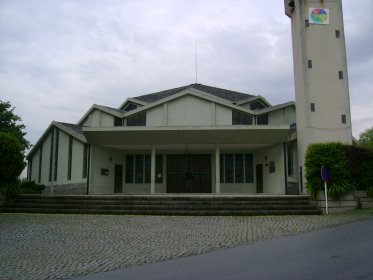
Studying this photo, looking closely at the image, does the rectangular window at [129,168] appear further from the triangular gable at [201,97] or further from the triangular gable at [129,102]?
the triangular gable at [129,102]

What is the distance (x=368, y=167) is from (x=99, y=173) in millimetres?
14285

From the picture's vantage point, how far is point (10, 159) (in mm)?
16703

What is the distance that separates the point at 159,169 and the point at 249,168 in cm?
560

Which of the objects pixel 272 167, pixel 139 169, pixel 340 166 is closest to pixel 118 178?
pixel 139 169

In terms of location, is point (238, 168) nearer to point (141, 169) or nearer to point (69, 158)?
point (141, 169)

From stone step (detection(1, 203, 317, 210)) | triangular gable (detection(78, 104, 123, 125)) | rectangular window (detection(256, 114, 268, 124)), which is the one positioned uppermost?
triangular gable (detection(78, 104, 123, 125))

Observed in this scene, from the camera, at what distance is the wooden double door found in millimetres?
24438

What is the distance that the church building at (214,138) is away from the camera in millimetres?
20359

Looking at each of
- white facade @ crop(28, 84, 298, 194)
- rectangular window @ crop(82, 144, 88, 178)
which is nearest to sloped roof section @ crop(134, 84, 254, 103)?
white facade @ crop(28, 84, 298, 194)

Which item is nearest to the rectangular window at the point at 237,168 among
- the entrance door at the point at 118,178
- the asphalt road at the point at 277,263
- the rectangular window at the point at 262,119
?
the rectangular window at the point at 262,119

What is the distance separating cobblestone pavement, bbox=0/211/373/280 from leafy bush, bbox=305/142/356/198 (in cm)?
161

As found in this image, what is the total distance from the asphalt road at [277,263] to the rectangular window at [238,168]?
50.1ft

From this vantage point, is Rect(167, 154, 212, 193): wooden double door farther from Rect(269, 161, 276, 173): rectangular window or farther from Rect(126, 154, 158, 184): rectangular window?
Rect(269, 161, 276, 173): rectangular window

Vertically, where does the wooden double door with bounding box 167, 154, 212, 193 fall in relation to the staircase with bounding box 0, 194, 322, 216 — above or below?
above
